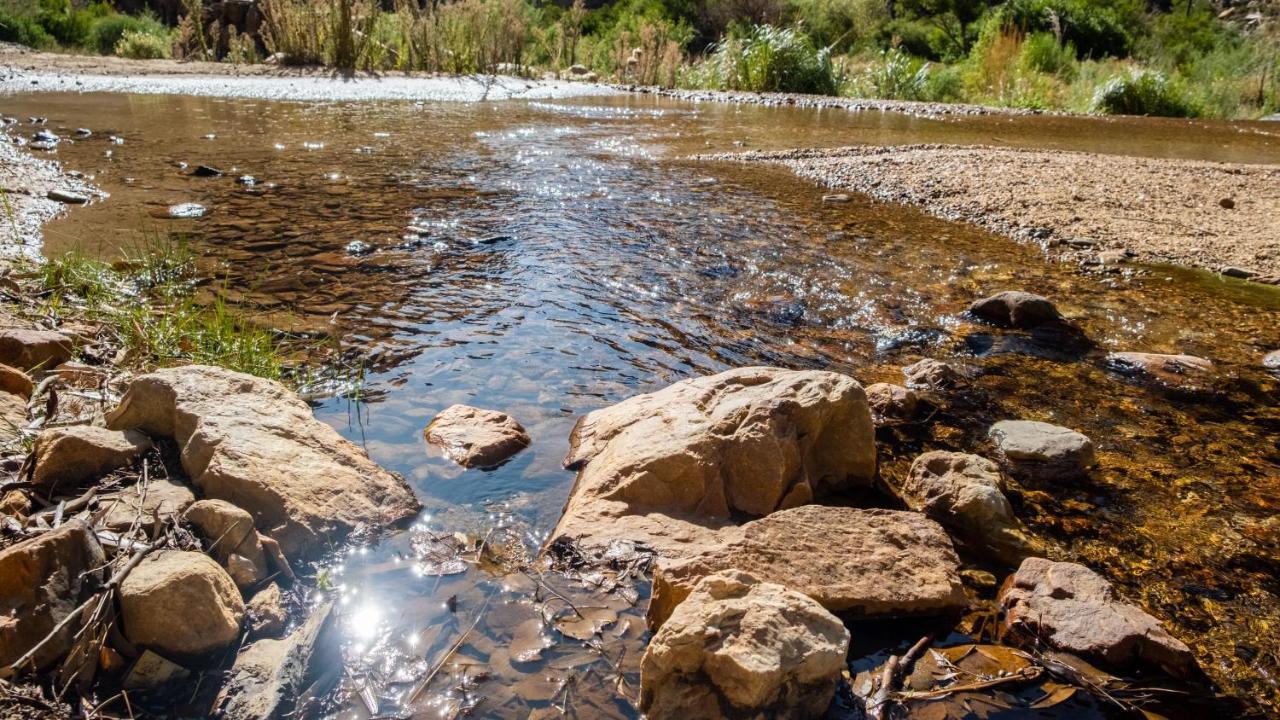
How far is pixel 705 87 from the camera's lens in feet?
61.6

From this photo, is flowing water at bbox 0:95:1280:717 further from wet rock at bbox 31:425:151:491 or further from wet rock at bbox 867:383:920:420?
wet rock at bbox 31:425:151:491

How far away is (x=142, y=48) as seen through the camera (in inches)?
701

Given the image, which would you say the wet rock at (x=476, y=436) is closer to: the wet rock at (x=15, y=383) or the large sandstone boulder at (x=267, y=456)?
the large sandstone boulder at (x=267, y=456)

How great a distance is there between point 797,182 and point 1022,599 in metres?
6.34

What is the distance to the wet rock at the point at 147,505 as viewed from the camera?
6.46 feet

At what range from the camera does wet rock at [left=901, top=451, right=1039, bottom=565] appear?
245 centimetres

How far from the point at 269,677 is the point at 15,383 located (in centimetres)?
171

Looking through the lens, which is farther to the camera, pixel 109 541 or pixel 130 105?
pixel 130 105

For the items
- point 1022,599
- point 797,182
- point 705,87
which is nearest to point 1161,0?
point 705,87

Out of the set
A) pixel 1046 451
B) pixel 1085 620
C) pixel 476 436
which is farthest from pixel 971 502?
pixel 476 436

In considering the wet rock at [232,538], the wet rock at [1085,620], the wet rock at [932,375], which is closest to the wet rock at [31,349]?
the wet rock at [232,538]

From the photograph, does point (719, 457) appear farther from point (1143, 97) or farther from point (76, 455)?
point (1143, 97)

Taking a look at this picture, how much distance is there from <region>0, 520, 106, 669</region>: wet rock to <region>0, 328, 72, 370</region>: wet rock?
1.52 m

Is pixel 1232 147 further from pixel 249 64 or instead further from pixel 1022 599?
pixel 249 64
